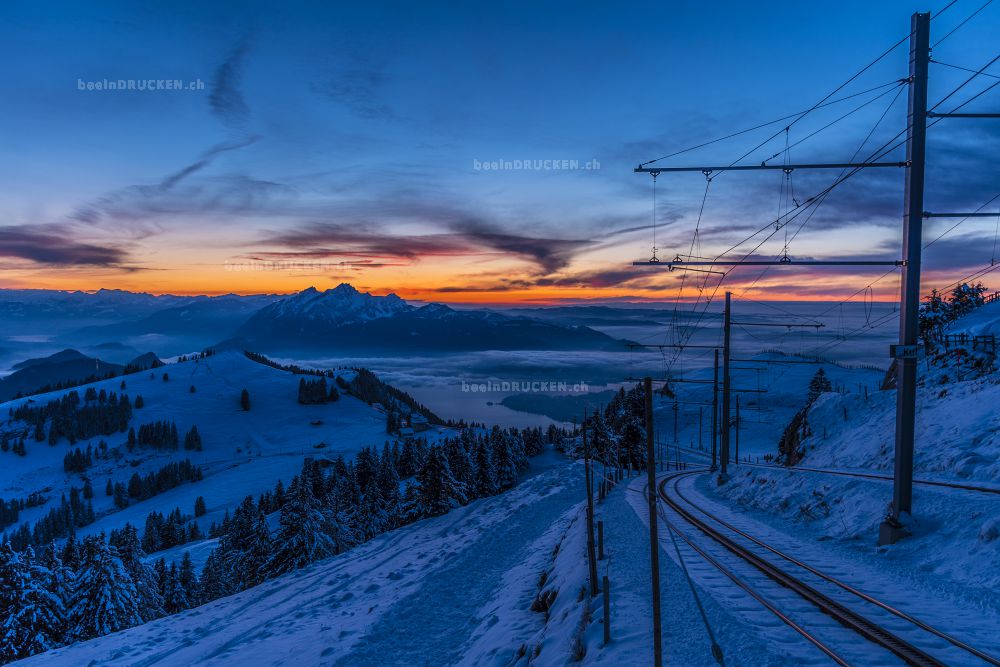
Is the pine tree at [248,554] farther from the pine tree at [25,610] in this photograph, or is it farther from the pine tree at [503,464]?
the pine tree at [503,464]

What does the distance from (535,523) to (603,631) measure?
2988 centimetres

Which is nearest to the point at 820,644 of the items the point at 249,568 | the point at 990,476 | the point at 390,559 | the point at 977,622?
the point at 977,622

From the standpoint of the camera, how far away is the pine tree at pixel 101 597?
37438mm

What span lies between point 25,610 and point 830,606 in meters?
48.9

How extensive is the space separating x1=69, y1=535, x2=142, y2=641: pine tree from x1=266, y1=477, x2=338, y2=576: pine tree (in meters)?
10.5

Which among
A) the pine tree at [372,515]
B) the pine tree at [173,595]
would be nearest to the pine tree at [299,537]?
the pine tree at [372,515]

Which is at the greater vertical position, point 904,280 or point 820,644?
point 904,280

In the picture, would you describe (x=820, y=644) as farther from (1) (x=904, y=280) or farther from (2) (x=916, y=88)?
(2) (x=916, y=88)

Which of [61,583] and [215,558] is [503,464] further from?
[61,583]

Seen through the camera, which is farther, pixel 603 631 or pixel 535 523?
pixel 535 523

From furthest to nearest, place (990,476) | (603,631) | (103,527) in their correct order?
1. (103,527)
2. (990,476)
3. (603,631)

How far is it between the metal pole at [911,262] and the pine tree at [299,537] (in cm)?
4462

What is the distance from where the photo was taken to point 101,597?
125 ft

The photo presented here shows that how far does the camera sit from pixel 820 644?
29.6 feet
